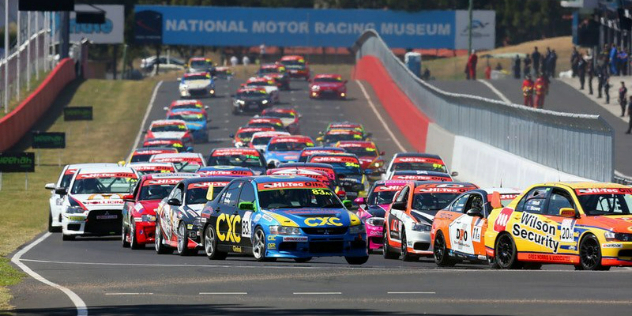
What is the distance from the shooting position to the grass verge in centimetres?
3048

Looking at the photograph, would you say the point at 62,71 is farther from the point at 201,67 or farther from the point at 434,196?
the point at 434,196

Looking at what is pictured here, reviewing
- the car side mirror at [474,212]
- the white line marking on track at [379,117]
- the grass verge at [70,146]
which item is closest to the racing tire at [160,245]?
the grass verge at [70,146]

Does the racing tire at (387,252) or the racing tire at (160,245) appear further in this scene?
the racing tire at (160,245)

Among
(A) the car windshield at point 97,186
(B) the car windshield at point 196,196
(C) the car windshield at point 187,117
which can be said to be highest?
(B) the car windshield at point 196,196

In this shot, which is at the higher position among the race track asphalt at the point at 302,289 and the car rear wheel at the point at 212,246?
the race track asphalt at the point at 302,289

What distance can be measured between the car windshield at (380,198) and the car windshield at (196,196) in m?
4.15

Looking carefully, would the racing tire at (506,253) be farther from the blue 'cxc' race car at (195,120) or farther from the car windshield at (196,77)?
the car windshield at (196,77)

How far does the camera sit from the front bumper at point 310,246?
781 inches

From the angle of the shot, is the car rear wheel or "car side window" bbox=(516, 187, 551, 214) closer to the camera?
"car side window" bbox=(516, 187, 551, 214)

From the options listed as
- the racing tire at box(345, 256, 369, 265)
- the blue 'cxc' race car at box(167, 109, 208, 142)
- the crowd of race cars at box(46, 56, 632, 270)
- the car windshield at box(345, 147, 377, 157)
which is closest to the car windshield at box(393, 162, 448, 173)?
the crowd of race cars at box(46, 56, 632, 270)

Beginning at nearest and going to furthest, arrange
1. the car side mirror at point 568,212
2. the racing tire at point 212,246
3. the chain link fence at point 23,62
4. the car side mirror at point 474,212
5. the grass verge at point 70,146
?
the car side mirror at point 568,212 → the car side mirror at point 474,212 → the racing tire at point 212,246 → the grass verge at point 70,146 → the chain link fence at point 23,62

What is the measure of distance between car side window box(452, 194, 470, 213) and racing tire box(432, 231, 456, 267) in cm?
44

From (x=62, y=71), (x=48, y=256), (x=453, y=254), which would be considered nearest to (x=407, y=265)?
(x=453, y=254)

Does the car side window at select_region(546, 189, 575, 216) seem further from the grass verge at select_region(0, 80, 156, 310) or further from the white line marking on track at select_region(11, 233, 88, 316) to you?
the grass verge at select_region(0, 80, 156, 310)
